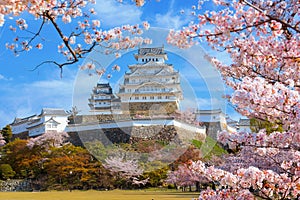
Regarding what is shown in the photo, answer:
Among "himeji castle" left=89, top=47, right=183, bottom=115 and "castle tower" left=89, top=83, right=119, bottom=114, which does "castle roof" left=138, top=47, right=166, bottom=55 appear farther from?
"castle tower" left=89, top=83, right=119, bottom=114

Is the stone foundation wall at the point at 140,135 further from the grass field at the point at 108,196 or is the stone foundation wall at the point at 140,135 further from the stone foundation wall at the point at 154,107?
the grass field at the point at 108,196

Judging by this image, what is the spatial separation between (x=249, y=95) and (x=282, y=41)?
1.04 metres

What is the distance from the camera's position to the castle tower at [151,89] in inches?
1102

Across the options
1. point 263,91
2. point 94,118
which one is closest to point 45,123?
point 94,118

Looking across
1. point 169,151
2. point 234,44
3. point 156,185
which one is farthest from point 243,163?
point 169,151

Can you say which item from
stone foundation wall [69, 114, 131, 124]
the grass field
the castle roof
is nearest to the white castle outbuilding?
stone foundation wall [69, 114, 131, 124]

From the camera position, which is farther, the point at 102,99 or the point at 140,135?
the point at 102,99

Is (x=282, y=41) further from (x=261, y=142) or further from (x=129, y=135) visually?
(x=129, y=135)

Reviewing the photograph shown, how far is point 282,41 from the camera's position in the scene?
10.6ft

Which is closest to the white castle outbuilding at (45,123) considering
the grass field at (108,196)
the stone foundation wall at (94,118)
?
the stone foundation wall at (94,118)

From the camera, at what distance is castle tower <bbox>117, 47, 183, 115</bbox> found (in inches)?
1102

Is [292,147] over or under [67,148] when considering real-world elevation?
under

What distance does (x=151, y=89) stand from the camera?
93.6ft

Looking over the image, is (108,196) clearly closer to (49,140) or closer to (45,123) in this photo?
(49,140)
